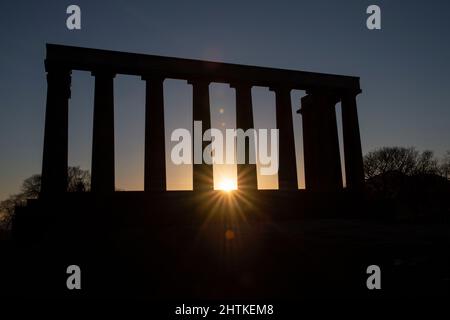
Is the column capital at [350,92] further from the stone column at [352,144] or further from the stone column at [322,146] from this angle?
the stone column at [322,146]

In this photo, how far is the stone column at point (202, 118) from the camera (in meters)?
66.8

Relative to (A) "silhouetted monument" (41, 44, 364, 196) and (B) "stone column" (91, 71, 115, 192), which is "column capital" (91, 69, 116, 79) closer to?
(B) "stone column" (91, 71, 115, 192)

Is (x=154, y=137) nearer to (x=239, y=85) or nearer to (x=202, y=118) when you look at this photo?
(x=202, y=118)

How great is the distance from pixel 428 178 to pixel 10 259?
508ft

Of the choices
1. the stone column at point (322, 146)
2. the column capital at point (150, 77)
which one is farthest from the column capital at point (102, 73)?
the stone column at point (322, 146)

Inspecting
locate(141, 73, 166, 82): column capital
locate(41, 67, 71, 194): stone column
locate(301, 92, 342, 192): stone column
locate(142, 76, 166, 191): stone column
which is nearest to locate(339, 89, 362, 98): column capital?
locate(301, 92, 342, 192): stone column

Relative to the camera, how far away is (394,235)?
3959cm

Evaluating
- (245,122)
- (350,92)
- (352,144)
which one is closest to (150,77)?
(245,122)

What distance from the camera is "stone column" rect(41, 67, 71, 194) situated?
60000mm

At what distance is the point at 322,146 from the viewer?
85562 millimetres

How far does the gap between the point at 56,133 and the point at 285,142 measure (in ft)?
149

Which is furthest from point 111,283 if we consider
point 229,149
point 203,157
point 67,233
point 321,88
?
point 321,88

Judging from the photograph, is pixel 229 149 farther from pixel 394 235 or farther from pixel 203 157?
pixel 394 235
